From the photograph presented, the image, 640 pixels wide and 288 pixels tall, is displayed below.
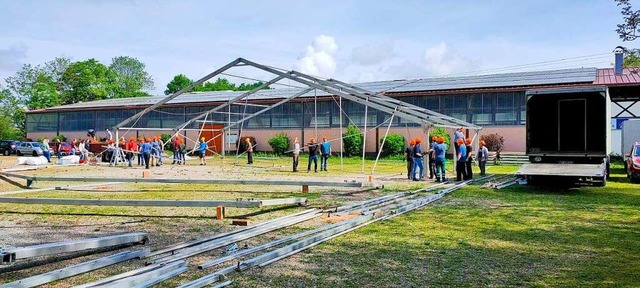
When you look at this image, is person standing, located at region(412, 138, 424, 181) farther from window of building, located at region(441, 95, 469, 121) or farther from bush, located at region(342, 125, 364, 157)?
window of building, located at region(441, 95, 469, 121)

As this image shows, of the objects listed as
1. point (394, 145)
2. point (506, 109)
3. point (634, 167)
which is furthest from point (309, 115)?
point (634, 167)

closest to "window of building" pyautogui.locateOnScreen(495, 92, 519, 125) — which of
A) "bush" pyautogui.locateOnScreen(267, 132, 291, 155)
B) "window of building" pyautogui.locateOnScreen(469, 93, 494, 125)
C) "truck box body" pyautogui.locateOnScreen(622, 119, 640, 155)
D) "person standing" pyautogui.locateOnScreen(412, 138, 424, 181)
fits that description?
"window of building" pyautogui.locateOnScreen(469, 93, 494, 125)

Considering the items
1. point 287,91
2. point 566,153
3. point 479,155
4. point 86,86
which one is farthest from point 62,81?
point 566,153

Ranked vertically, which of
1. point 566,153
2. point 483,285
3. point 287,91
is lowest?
point 483,285

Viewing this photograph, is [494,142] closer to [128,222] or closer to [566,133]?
[566,133]

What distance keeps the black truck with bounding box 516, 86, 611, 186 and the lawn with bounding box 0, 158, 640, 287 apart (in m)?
1.38

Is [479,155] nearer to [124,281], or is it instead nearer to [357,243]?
[357,243]

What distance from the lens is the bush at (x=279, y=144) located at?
1759 inches

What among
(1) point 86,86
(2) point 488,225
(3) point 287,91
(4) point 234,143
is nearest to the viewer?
(2) point 488,225

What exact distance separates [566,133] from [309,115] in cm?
2913

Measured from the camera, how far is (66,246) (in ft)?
22.4

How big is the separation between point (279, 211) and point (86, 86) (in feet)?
260

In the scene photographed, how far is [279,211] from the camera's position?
12016mm

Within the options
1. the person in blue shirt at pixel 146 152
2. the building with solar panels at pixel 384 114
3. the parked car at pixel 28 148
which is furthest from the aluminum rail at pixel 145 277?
the parked car at pixel 28 148
